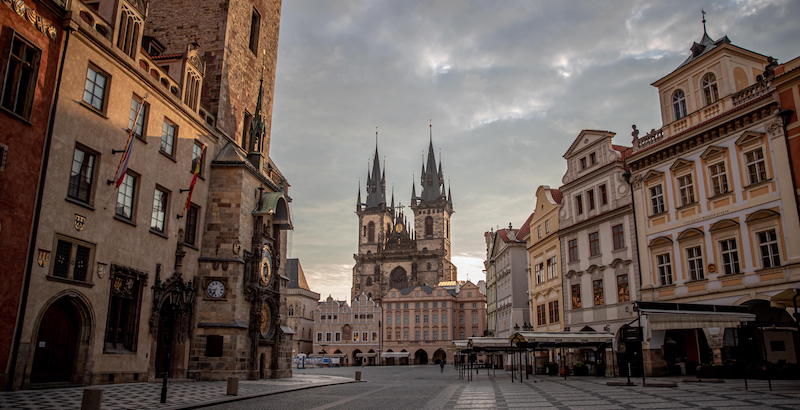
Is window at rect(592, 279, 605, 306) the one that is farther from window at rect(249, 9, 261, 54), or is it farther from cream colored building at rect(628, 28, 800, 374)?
window at rect(249, 9, 261, 54)

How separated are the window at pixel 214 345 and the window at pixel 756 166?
23.8 meters

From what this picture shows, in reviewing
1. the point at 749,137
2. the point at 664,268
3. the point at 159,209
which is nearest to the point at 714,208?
the point at 749,137

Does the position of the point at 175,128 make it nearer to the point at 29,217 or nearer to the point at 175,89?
the point at 175,89

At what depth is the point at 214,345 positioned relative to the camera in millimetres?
25688

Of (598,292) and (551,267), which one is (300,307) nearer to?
(551,267)

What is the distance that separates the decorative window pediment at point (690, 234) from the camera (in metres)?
27.0

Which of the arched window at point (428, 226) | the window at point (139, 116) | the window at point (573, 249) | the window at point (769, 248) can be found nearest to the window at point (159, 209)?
the window at point (139, 116)

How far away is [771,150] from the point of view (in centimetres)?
2383

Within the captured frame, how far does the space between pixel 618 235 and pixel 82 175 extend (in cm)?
2646

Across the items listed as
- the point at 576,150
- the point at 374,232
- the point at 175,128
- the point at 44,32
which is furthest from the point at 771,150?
the point at 374,232

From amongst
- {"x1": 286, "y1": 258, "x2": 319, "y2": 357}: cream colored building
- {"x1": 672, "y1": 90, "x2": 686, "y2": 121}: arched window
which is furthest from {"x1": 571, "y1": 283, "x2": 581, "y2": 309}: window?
{"x1": 286, "y1": 258, "x2": 319, "y2": 357}: cream colored building

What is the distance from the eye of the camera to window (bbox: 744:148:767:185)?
24438 mm

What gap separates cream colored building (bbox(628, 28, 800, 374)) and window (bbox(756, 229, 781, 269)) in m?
0.04

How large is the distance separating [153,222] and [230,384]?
8.74 meters
